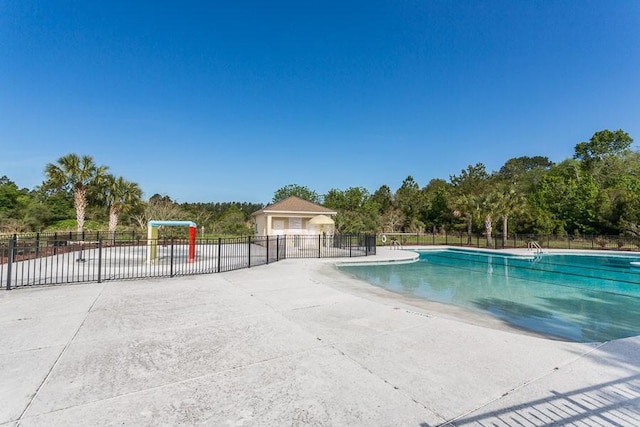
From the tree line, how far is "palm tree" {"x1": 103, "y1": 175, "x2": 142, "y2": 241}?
0.23 feet

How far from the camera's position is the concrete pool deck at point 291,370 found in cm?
264

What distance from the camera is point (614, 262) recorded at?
18828mm

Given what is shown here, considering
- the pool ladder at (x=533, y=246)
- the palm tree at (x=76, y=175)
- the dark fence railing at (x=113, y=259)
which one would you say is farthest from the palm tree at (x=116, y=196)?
the pool ladder at (x=533, y=246)

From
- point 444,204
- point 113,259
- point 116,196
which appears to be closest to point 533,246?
point 444,204

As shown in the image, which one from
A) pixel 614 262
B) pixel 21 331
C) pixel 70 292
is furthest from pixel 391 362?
pixel 614 262

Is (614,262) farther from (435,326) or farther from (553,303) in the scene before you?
(435,326)

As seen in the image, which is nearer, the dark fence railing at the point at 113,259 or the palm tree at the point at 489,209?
the dark fence railing at the point at 113,259

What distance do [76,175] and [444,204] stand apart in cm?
3818

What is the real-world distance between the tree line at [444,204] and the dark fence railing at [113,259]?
4.43 m

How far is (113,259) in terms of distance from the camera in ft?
48.6

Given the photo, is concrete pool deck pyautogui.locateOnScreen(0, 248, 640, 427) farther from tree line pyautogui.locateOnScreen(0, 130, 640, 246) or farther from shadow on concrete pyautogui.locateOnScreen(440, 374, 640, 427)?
tree line pyautogui.locateOnScreen(0, 130, 640, 246)

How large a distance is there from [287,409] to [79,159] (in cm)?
2626

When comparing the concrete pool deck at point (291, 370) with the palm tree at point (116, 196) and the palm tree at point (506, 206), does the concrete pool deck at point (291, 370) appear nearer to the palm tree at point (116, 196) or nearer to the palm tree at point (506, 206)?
the palm tree at point (116, 196)

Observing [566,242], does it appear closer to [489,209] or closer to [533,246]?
[533,246]
